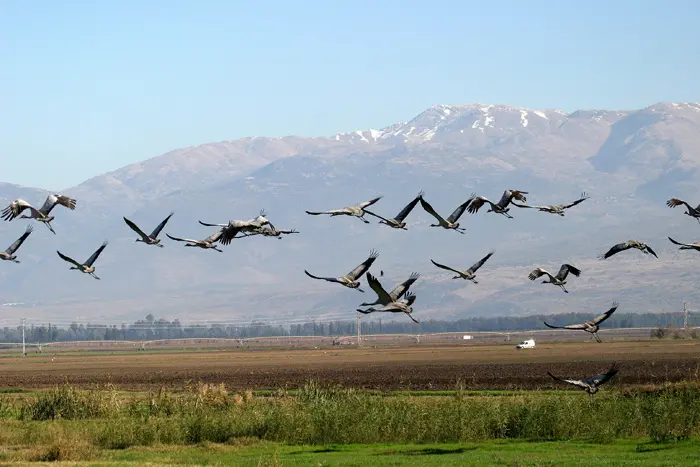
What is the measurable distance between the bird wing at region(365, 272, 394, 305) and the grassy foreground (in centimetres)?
716

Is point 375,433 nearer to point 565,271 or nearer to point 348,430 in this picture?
point 348,430

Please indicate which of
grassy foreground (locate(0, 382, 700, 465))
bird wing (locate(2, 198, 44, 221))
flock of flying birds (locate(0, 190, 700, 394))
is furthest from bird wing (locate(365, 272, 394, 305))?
bird wing (locate(2, 198, 44, 221))

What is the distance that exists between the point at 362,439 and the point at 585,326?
1278cm

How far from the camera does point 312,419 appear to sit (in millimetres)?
46375

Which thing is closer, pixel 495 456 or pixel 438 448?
pixel 495 456

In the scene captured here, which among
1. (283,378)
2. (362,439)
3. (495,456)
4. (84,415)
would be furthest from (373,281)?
(283,378)

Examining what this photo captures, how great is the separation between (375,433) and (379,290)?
47.2ft

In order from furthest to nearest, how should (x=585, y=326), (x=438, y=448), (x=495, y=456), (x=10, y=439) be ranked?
(x=10, y=439)
(x=438, y=448)
(x=495, y=456)
(x=585, y=326)

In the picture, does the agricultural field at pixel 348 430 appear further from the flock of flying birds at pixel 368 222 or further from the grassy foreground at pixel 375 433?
the flock of flying birds at pixel 368 222

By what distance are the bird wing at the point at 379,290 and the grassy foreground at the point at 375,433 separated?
7.16m

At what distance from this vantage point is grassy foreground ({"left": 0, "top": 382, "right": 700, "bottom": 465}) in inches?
1591

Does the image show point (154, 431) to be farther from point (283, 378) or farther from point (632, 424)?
point (283, 378)

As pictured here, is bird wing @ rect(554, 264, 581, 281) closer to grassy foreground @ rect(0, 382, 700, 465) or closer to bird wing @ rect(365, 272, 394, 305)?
grassy foreground @ rect(0, 382, 700, 465)

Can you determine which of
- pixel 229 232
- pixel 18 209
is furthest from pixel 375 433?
pixel 18 209
